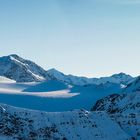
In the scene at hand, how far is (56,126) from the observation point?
12081 cm

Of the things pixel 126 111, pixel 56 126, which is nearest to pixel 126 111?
pixel 126 111

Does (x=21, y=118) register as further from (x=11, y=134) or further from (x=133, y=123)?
(x=133, y=123)

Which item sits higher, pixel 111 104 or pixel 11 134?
pixel 111 104

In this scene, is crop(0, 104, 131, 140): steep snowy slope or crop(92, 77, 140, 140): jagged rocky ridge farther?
crop(92, 77, 140, 140): jagged rocky ridge

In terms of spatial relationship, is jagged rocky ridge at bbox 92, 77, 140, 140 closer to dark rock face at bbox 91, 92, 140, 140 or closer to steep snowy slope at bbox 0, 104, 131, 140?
dark rock face at bbox 91, 92, 140, 140

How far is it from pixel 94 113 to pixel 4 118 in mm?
29556

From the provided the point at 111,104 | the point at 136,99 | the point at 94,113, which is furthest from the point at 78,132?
the point at 111,104

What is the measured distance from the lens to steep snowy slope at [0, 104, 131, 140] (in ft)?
374

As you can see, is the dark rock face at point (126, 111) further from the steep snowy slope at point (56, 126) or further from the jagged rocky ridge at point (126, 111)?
the steep snowy slope at point (56, 126)

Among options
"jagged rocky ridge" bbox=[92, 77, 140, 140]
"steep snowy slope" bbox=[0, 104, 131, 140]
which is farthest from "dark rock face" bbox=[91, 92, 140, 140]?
A: "steep snowy slope" bbox=[0, 104, 131, 140]

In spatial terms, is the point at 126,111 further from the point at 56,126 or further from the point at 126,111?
the point at 56,126

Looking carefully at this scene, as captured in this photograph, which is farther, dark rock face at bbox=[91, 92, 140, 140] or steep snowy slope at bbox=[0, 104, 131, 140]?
dark rock face at bbox=[91, 92, 140, 140]

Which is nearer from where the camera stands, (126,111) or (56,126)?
(56,126)

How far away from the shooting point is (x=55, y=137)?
115875mm
